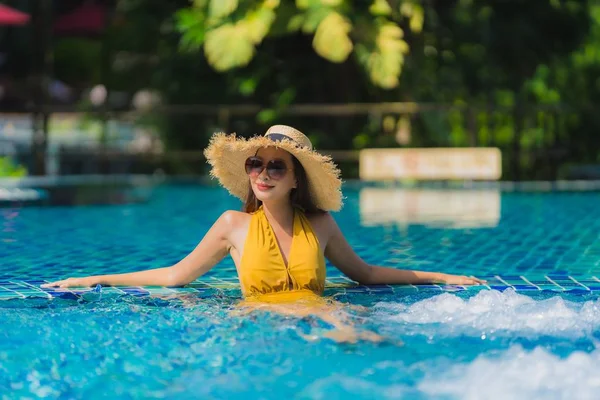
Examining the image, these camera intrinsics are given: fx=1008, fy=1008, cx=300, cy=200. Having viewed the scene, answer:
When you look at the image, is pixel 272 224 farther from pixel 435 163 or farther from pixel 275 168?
pixel 435 163

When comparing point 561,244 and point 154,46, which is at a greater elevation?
point 154,46

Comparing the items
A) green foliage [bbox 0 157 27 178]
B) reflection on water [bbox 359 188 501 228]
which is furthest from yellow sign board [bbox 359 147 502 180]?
green foliage [bbox 0 157 27 178]

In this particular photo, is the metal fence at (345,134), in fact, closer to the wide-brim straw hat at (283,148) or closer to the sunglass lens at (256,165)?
the wide-brim straw hat at (283,148)

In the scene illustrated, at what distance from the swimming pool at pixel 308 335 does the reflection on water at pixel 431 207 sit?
2543mm

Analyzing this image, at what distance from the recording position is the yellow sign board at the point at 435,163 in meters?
15.6

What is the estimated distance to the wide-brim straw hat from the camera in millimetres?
4797

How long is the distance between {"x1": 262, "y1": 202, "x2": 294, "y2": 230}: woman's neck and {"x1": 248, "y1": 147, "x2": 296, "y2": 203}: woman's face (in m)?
0.12

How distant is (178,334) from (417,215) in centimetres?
680

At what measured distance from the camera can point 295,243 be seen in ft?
16.1

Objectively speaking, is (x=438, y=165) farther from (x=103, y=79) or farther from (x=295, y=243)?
(x=295, y=243)

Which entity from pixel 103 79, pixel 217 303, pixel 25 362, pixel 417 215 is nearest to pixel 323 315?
pixel 217 303

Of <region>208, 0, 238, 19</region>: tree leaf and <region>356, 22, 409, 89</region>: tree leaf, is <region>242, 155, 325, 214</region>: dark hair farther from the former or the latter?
<region>208, 0, 238, 19</region>: tree leaf

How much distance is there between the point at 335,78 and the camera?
18.6 metres

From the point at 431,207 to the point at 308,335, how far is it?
26.1ft
